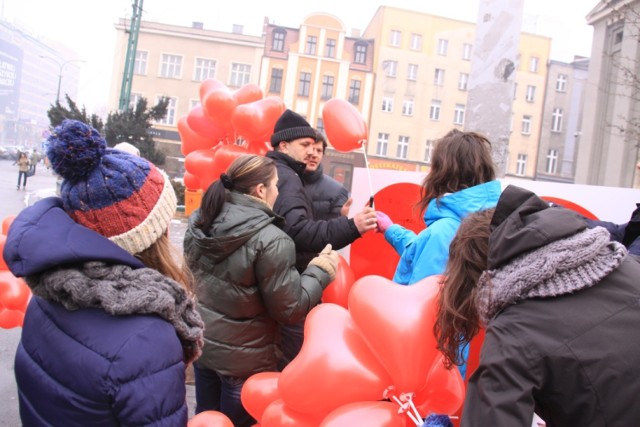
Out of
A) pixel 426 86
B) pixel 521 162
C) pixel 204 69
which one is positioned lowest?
pixel 521 162

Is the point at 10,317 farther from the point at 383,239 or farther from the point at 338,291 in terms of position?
the point at 383,239

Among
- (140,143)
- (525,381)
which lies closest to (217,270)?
(525,381)

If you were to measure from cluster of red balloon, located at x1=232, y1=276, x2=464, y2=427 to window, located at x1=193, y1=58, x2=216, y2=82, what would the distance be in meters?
39.8

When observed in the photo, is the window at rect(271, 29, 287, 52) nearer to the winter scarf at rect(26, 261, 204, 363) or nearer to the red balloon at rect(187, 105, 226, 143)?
the red balloon at rect(187, 105, 226, 143)

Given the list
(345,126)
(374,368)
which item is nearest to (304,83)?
(345,126)

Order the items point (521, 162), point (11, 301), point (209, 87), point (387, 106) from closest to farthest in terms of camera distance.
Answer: point (11, 301)
point (209, 87)
point (387, 106)
point (521, 162)

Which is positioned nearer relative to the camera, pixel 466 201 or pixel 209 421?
pixel 209 421

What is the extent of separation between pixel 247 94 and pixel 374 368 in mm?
4344

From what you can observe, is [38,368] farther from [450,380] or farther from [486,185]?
[486,185]

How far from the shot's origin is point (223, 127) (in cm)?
553

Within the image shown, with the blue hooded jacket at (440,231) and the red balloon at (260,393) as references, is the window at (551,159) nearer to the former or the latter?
the blue hooded jacket at (440,231)

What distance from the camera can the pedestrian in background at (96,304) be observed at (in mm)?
1135

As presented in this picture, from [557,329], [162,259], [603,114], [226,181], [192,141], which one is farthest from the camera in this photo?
[603,114]

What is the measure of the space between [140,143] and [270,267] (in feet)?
35.2
